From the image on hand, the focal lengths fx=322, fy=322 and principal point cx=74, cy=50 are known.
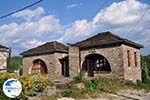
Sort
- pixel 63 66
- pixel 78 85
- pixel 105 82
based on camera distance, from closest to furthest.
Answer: pixel 78 85 → pixel 105 82 → pixel 63 66

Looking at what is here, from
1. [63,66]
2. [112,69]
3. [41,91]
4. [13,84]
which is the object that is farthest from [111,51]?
[13,84]

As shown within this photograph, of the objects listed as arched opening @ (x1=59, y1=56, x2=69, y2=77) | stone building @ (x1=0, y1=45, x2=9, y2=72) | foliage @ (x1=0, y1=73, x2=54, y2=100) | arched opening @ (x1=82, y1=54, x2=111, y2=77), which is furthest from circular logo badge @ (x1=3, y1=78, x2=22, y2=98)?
stone building @ (x1=0, y1=45, x2=9, y2=72)

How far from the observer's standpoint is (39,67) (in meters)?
40.0

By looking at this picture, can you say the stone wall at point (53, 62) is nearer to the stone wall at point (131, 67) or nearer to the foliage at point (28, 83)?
the stone wall at point (131, 67)

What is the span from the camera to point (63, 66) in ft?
125

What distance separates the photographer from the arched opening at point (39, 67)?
39.4 metres

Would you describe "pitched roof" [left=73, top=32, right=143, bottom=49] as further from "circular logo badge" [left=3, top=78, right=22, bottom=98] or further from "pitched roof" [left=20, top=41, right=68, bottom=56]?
"circular logo badge" [left=3, top=78, right=22, bottom=98]

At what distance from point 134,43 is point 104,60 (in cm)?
391

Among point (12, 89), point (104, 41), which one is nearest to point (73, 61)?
point (104, 41)

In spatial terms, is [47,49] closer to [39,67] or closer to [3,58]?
[39,67]

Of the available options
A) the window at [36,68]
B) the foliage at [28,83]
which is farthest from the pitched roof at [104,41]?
the foliage at [28,83]

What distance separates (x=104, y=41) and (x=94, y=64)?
4031 millimetres

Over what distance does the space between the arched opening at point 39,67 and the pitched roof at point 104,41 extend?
599cm

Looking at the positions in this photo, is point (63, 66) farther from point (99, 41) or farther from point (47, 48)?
point (99, 41)
